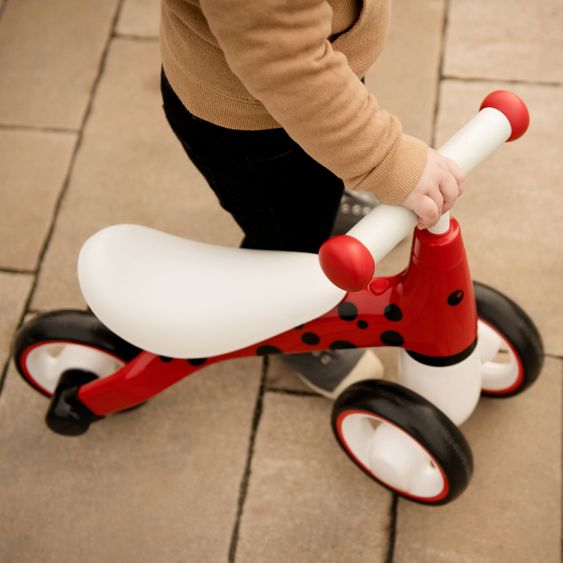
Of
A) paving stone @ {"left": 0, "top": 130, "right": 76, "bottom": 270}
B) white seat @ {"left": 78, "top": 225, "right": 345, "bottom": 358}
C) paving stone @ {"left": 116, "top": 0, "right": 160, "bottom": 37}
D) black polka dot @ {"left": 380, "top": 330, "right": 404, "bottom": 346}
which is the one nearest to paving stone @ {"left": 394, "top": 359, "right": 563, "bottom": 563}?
black polka dot @ {"left": 380, "top": 330, "right": 404, "bottom": 346}

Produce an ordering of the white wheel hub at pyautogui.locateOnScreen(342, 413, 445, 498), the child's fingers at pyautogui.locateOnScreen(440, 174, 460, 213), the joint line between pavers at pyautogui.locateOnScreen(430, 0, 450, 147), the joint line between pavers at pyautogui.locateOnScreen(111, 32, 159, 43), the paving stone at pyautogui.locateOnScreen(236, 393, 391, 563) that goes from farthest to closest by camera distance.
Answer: the joint line between pavers at pyautogui.locateOnScreen(111, 32, 159, 43) → the joint line between pavers at pyautogui.locateOnScreen(430, 0, 450, 147) → the paving stone at pyautogui.locateOnScreen(236, 393, 391, 563) → the white wheel hub at pyautogui.locateOnScreen(342, 413, 445, 498) → the child's fingers at pyautogui.locateOnScreen(440, 174, 460, 213)

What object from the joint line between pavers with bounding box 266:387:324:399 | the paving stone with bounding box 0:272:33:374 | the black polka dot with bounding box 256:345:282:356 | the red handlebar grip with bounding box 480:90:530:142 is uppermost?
the red handlebar grip with bounding box 480:90:530:142

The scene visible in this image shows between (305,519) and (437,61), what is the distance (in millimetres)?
1027

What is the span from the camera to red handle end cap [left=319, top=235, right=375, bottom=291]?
609 millimetres

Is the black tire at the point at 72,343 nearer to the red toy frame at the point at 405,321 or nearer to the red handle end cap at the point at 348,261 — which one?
the red toy frame at the point at 405,321

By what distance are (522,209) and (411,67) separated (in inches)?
16.6

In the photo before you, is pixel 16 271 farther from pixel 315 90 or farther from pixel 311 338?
pixel 315 90

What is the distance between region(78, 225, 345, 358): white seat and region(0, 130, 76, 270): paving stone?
1.96ft

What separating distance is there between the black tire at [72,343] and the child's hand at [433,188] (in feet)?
1.89

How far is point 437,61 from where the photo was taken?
5.13ft

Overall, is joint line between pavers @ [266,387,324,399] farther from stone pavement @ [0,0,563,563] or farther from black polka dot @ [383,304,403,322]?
black polka dot @ [383,304,403,322]

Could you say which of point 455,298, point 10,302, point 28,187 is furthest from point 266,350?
point 28,187

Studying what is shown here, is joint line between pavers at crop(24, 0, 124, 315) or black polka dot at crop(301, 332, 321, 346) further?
joint line between pavers at crop(24, 0, 124, 315)

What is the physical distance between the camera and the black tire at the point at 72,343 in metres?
1.06
